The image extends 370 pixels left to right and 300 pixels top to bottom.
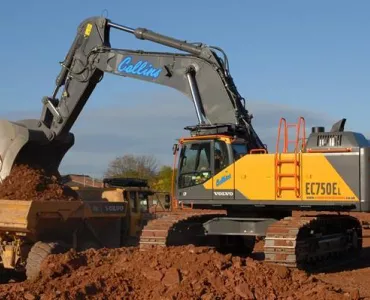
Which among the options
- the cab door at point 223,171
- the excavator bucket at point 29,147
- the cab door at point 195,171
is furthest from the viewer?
the excavator bucket at point 29,147

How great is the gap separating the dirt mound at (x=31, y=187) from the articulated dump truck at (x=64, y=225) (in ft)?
1.97

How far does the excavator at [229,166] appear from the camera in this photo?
1309 cm

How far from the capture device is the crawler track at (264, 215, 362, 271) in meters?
12.6

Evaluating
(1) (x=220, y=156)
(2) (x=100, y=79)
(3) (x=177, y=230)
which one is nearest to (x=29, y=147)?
(2) (x=100, y=79)

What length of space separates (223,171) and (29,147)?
506 centimetres

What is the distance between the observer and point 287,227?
42.5 ft

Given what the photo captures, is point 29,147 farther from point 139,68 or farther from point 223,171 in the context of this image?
point 223,171

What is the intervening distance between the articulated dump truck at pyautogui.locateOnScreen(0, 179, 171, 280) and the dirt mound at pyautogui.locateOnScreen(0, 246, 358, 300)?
2.19 meters

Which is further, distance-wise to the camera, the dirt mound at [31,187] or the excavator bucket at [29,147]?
the excavator bucket at [29,147]

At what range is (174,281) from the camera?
28.2 feet

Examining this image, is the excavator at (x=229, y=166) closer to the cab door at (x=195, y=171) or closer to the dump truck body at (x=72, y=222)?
the cab door at (x=195, y=171)

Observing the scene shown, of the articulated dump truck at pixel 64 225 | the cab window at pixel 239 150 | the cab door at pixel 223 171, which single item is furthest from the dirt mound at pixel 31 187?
the cab window at pixel 239 150

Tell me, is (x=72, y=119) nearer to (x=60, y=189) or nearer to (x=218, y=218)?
(x=60, y=189)

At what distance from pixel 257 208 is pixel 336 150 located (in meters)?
2.05
